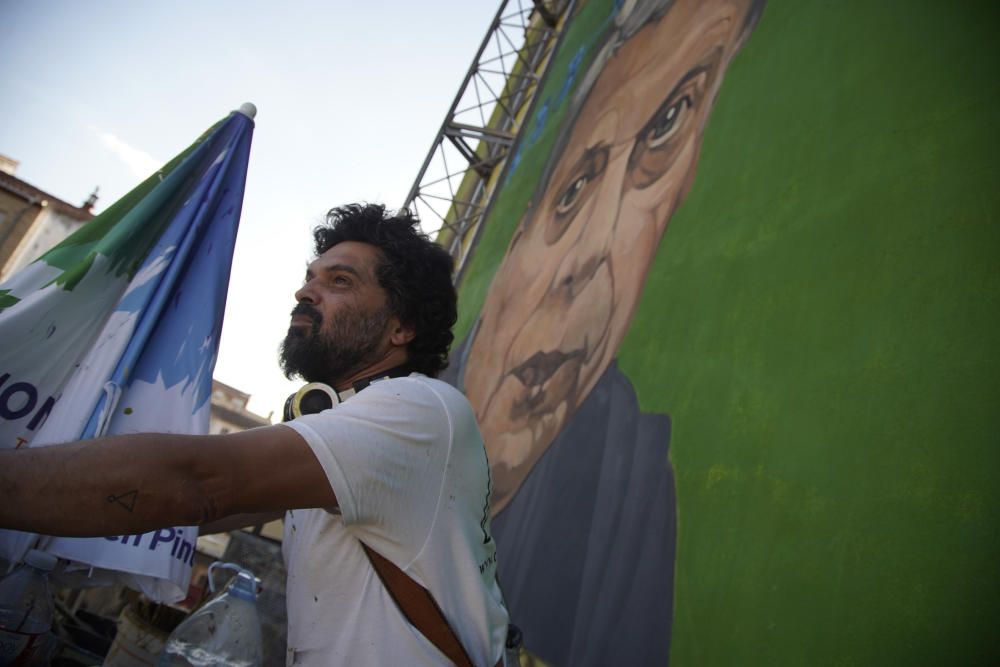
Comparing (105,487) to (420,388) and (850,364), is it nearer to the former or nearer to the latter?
(420,388)

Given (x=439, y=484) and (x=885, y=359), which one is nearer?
(x=439, y=484)

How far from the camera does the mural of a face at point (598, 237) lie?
2867mm

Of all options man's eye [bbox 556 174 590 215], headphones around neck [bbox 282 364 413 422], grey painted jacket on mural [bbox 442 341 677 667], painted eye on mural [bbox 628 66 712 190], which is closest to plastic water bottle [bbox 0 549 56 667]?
headphones around neck [bbox 282 364 413 422]

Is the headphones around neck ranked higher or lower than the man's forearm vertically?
higher

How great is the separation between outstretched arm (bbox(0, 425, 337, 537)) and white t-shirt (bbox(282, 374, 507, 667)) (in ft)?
0.18

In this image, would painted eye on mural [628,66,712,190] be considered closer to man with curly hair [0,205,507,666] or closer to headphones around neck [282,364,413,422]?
man with curly hair [0,205,507,666]

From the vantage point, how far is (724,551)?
1.55 metres

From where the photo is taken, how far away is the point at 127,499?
0.79 metres

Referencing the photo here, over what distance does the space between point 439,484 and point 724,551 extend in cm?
90

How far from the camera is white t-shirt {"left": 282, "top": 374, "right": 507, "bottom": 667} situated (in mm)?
988

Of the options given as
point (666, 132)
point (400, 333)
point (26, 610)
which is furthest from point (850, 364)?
point (26, 610)

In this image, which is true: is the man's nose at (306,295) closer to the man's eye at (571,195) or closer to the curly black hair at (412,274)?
the curly black hair at (412,274)

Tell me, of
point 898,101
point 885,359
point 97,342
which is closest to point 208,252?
point 97,342

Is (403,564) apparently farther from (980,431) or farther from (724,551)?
(980,431)
